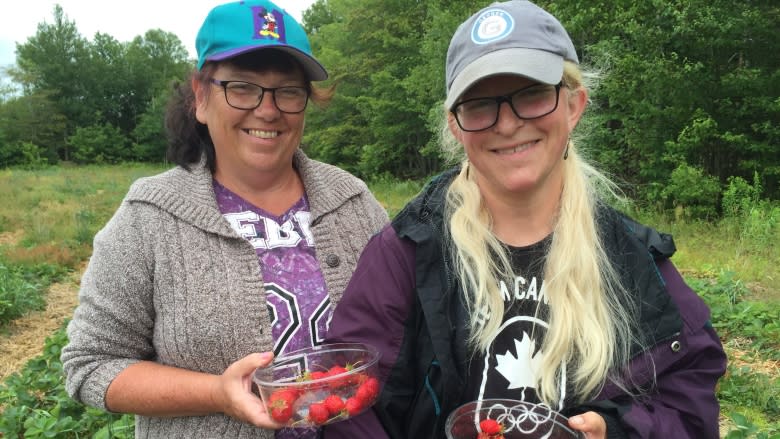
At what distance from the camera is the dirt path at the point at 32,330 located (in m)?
5.37

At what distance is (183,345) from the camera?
1703 millimetres

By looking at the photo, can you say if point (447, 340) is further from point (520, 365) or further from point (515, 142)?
point (515, 142)

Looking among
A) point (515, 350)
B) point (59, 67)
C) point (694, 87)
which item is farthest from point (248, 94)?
point (59, 67)

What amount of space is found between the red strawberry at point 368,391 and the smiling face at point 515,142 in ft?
2.04

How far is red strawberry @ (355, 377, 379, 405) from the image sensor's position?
1.42m

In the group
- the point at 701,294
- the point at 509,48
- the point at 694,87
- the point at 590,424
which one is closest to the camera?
the point at 590,424

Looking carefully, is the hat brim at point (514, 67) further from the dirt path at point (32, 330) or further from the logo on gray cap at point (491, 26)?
the dirt path at point (32, 330)

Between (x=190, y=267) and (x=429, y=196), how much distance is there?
0.74 m

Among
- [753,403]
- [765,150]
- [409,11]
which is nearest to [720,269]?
[753,403]

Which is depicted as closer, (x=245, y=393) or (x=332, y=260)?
(x=245, y=393)

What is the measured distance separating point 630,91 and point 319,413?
38.0ft

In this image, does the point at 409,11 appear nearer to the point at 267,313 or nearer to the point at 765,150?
the point at 765,150

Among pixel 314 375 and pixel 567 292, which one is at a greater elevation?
pixel 567 292

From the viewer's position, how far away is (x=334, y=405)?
4.57ft
